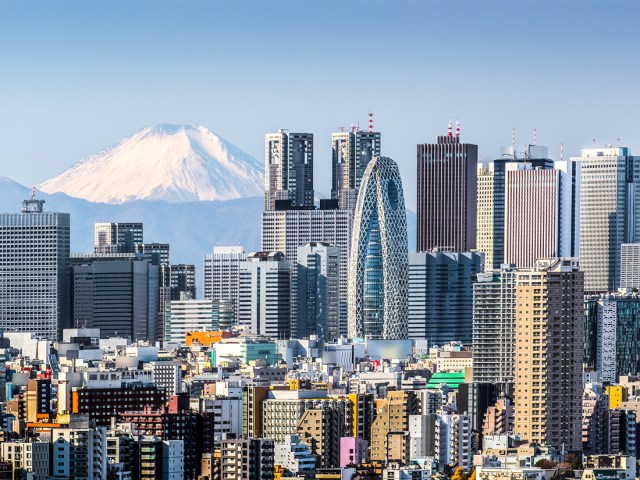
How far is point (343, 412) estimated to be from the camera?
68750 millimetres

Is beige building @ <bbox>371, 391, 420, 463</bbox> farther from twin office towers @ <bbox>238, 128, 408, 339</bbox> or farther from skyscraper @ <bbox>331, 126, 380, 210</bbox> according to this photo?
skyscraper @ <bbox>331, 126, 380, 210</bbox>

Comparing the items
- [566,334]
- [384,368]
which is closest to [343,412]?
[566,334]

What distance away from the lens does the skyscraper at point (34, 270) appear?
123m

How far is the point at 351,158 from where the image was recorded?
142 meters

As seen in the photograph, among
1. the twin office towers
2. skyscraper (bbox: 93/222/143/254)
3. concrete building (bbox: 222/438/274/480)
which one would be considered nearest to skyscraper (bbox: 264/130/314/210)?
the twin office towers

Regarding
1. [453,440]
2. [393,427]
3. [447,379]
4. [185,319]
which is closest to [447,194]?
[185,319]

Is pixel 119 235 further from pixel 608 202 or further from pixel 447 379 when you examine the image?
pixel 447 379

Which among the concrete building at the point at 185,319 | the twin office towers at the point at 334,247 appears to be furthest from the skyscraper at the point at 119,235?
the concrete building at the point at 185,319

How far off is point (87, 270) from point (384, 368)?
96.0 feet

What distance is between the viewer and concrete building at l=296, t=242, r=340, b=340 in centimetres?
13112

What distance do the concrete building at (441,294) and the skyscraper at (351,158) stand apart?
43.8 ft

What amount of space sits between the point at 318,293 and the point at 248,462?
74050mm

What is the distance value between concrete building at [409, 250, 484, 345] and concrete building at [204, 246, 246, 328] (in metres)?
10.7

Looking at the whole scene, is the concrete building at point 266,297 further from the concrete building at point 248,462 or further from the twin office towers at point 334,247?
the concrete building at point 248,462
